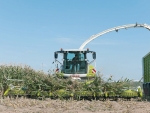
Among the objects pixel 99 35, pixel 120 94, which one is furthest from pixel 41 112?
pixel 99 35

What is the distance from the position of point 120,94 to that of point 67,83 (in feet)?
6.94

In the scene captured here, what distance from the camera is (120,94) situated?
36.6 ft

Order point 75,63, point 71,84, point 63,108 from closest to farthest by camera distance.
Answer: point 63,108 < point 71,84 < point 75,63

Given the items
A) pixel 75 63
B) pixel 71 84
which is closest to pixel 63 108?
pixel 71 84

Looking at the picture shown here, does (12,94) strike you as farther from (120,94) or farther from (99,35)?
(99,35)

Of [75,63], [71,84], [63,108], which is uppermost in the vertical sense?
[75,63]

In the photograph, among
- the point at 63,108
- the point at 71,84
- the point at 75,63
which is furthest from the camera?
the point at 75,63

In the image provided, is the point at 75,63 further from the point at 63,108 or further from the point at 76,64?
the point at 63,108

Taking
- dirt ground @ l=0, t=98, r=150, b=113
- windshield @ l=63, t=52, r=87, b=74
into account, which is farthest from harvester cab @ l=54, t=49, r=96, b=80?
dirt ground @ l=0, t=98, r=150, b=113

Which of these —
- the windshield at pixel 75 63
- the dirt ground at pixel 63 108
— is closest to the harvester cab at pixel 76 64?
the windshield at pixel 75 63

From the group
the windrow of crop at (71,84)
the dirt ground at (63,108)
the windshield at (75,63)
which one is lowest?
the dirt ground at (63,108)

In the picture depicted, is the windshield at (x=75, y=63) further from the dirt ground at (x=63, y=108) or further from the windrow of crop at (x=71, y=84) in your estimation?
the dirt ground at (x=63, y=108)

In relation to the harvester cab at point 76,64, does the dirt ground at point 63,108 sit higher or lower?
lower

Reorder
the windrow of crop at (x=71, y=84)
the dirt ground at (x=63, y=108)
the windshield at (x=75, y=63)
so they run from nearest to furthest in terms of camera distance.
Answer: the dirt ground at (x=63, y=108) → the windrow of crop at (x=71, y=84) → the windshield at (x=75, y=63)
